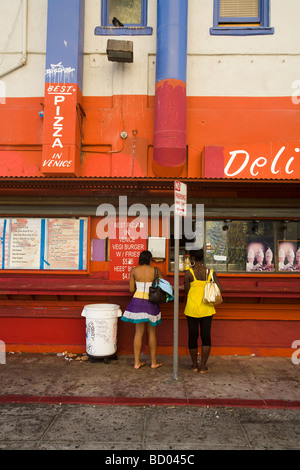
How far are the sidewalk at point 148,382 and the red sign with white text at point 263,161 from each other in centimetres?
348

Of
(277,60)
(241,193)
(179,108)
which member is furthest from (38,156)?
(277,60)

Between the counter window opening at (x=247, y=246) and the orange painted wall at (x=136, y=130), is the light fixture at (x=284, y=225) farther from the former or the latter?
the orange painted wall at (x=136, y=130)

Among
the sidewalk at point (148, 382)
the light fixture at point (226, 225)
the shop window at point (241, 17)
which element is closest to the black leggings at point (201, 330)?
the sidewalk at point (148, 382)

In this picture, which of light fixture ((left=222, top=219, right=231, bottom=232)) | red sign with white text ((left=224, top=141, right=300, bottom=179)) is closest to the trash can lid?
light fixture ((left=222, top=219, right=231, bottom=232))

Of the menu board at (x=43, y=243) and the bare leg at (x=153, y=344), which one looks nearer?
the bare leg at (x=153, y=344)

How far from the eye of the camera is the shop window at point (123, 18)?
7695 mm

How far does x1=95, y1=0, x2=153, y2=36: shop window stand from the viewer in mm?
7695

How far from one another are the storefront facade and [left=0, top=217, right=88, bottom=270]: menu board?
0.07ft

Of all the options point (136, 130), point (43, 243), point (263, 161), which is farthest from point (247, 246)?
point (43, 243)

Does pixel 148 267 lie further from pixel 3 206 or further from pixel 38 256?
pixel 3 206

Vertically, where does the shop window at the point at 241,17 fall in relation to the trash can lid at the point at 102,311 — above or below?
above

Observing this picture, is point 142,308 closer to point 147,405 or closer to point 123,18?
point 147,405

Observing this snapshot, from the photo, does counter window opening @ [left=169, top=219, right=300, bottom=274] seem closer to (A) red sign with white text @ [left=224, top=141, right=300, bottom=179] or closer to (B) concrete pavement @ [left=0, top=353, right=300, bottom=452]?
(A) red sign with white text @ [left=224, top=141, right=300, bottom=179]

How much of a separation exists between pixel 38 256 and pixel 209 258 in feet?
11.0
